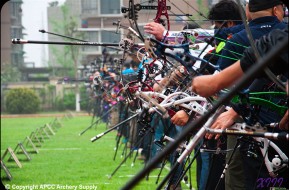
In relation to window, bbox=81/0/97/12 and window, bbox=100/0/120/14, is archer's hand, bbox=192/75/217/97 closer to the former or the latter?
window, bbox=100/0/120/14

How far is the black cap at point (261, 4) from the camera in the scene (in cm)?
476

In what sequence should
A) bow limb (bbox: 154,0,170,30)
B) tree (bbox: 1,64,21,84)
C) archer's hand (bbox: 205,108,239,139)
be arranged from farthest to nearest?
tree (bbox: 1,64,21,84), bow limb (bbox: 154,0,170,30), archer's hand (bbox: 205,108,239,139)

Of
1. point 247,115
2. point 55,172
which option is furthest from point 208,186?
point 55,172

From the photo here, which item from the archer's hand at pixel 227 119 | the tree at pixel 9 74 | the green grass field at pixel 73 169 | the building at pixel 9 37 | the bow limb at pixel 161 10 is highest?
the bow limb at pixel 161 10

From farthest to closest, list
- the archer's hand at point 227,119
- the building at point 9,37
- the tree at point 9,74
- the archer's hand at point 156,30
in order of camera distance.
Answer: the building at point 9,37
the tree at point 9,74
the archer's hand at point 156,30
the archer's hand at point 227,119

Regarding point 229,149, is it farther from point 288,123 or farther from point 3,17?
point 3,17

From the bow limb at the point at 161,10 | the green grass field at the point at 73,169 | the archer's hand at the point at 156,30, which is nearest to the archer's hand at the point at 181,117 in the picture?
the archer's hand at the point at 156,30

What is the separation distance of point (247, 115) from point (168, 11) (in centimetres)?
219

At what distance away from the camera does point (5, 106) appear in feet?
155

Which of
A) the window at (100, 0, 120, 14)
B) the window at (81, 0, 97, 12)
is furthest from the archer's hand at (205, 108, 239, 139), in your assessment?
the window at (81, 0, 97, 12)

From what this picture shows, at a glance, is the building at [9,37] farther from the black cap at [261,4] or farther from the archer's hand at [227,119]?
the archer's hand at [227,119]

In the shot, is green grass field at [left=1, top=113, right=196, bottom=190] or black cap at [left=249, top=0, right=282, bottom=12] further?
green grass field at [left=1, top=113, right=196, bottom=190]

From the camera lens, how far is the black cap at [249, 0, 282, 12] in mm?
4758

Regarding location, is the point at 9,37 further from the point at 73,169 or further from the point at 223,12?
the point at 223,12
